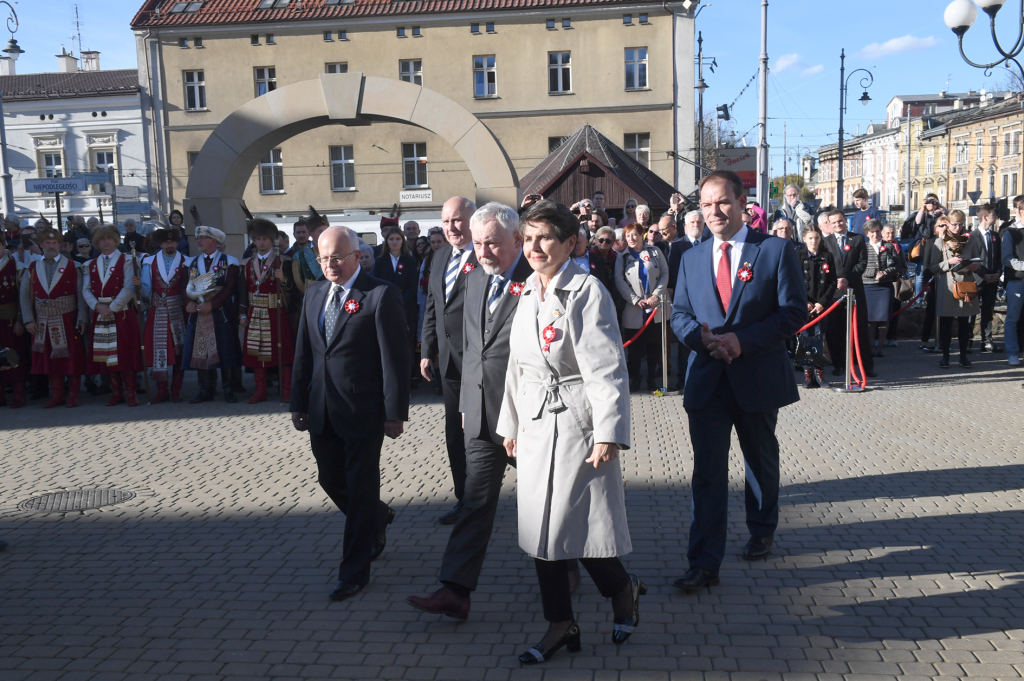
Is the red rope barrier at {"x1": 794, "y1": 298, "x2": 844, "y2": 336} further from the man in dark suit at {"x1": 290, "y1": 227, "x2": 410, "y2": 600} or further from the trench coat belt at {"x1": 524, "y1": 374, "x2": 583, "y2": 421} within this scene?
the trench coat belt at {"x1": 524, "y1": 374, "x2": 583, "y2": 421}

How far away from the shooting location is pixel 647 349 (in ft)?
36.7

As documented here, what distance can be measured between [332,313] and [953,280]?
32.5 ft

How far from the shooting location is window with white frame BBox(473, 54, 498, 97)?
40.0 m

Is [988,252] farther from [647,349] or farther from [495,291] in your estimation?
[495,291]

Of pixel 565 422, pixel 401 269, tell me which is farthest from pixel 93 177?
pixel 565 422

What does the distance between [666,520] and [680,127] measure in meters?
35.1

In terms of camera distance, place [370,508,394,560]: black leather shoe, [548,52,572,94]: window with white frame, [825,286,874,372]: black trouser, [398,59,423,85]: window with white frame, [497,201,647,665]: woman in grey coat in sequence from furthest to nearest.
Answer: [398,59,423,85]: window with white frame, [548,52,572,94]: window with white frame, [825,286,874,372]: black trouser, [370,508,394,560]: black leather shoe, [497,201,647,665]: woman in grey coat

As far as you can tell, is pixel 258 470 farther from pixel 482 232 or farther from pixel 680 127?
pixel 680 127

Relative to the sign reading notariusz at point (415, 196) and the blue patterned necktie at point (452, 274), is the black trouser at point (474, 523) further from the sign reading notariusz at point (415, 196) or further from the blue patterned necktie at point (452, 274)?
the sign reading notariusz at point (415, 196)

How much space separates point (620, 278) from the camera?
35.9ft

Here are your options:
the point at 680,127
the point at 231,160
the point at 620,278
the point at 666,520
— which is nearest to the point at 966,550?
the point at 666,520

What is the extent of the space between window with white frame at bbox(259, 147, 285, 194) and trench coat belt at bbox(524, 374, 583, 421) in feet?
134

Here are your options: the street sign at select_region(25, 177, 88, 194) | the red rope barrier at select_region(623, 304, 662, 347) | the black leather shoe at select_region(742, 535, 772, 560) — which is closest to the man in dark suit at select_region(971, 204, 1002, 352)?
the red rope barrier at select_region(623, 304, 662, 347)

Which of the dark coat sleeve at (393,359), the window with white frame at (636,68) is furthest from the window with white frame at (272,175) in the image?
the dark coat sleeve at (393,359)
